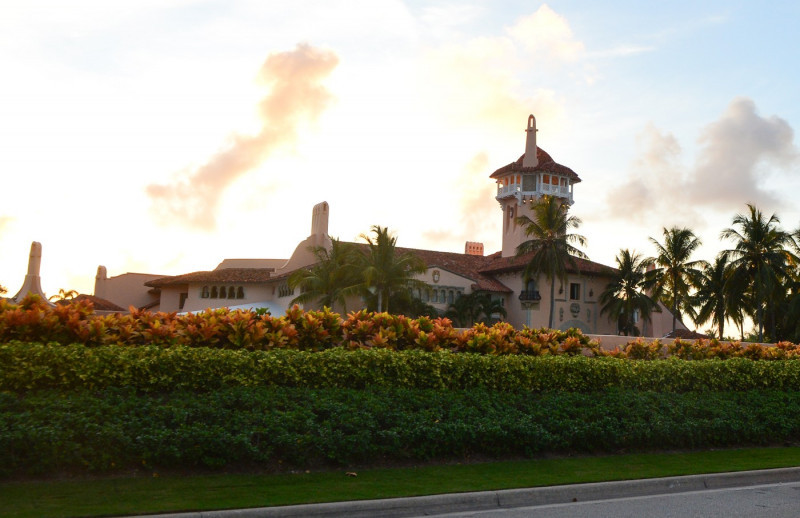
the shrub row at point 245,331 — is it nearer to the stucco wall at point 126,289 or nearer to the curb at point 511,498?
the curb at point 511,498

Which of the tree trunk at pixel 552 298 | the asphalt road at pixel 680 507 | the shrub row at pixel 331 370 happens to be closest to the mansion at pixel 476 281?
the tree trunk at pixel 552 298

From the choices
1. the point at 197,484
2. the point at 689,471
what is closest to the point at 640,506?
the point at 689,471

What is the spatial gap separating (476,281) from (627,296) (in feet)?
36.6

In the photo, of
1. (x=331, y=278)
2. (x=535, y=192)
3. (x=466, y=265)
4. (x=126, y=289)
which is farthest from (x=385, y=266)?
(x=126, y=289)

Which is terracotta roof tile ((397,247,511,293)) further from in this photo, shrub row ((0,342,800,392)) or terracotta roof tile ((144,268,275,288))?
shrub row ((0,342,800,392))

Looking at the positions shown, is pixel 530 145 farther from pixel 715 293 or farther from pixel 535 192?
pixel 715 293

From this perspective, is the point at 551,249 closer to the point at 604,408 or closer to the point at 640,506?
the point at 604,408

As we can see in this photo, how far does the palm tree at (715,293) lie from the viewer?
53938 millimetres

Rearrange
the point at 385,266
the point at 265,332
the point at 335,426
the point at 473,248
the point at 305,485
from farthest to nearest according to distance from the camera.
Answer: the point at 473,248 → the point at 385,266 → the point at 265,332 → the point at 335,426 → the point at 305,485

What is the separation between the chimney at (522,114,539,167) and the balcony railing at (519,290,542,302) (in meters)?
13.1

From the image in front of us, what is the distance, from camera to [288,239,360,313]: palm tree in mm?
45781

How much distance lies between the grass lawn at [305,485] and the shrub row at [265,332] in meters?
3.56

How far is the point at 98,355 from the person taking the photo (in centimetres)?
1148

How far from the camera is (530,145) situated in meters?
64.8
